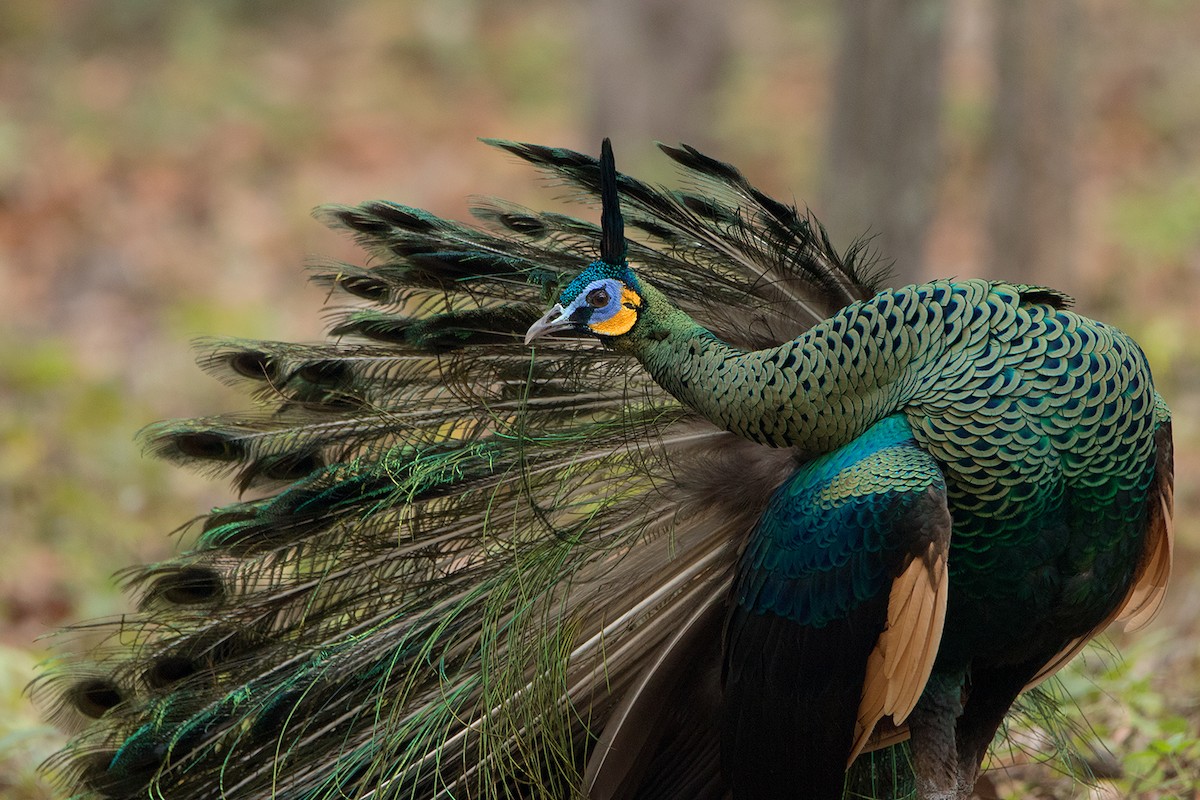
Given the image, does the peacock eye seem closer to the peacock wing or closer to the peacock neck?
the peacock neck

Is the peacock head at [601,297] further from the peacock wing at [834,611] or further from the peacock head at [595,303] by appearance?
the peacock wing at [834,611]

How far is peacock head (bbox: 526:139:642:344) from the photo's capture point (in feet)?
11.2

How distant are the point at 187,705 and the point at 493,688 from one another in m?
0.97

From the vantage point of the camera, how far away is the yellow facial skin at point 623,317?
3.43 m

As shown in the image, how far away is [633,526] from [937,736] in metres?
0.98

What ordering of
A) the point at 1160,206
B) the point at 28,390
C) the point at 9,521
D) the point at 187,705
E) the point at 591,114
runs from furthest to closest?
the point at 591,114, the point at 1160,206, the point at 28,390, the point at 9,521, the point at 187,705

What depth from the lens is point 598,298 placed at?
11.2 feet

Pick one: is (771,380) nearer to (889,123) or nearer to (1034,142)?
(889,123)

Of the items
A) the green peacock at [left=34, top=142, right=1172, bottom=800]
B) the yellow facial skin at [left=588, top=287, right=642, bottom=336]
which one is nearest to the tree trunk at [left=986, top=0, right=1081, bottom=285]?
the green peacock at [left=34, top=142, right=1172, bottom=800]

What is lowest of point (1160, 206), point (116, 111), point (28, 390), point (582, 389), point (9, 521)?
point (1160, 206)

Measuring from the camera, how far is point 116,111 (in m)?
15.8

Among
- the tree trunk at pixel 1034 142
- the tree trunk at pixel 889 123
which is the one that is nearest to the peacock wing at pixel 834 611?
the tree trunk at pixel 889 123

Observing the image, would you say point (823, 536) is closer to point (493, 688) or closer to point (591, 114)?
point (493, 688)

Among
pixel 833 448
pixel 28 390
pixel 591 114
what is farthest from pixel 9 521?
pixel 591 114
